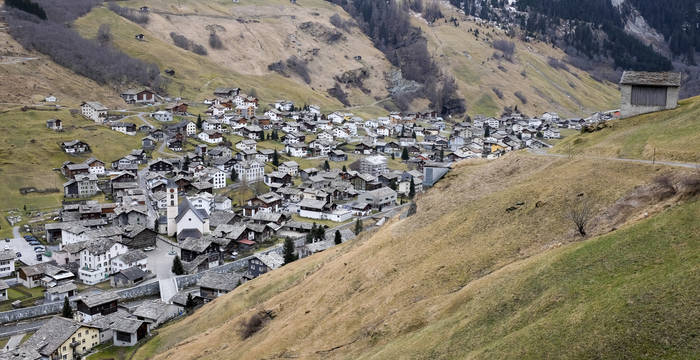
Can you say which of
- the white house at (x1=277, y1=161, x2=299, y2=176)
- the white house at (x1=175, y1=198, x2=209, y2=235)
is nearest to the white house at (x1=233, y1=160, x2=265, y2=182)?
the white house at (x1=277, y1=161, x2=299, y2=176)

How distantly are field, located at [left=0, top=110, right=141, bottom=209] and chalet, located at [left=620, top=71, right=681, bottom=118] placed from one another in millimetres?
89712

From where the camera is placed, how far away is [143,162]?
399 feet

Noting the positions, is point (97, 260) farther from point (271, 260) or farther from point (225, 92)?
point (225, 92)

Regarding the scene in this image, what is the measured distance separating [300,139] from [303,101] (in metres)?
51.5

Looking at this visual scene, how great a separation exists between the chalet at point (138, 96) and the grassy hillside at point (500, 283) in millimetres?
117899

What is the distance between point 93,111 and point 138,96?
74.1ft

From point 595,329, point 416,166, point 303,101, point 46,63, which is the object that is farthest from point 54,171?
point 595,329

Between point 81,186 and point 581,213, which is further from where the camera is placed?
point 81,186

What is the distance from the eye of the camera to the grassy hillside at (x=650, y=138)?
35.2 metres

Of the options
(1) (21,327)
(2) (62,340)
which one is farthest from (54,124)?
(2) (62,340)

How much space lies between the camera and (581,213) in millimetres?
31297

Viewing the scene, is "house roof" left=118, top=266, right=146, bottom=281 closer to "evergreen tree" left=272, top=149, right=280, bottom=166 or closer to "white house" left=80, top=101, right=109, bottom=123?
"evergreen tree" left=272, top=149, right=280, bottom=166

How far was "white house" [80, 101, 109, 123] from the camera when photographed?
136375 millimetres

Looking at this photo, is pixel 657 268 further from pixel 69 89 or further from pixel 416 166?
pixel 69 89
